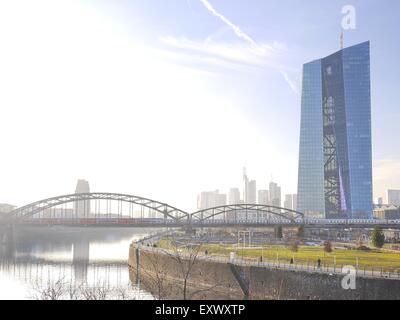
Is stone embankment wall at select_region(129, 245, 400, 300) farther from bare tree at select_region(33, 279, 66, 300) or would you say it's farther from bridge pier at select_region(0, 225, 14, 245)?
bridge pier at select_region(0, 225, 14, 245)

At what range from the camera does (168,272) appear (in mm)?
61531

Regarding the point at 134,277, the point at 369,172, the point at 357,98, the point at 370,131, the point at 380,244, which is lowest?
the point at 134,277

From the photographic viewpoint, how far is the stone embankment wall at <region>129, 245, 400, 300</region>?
38.4 metres

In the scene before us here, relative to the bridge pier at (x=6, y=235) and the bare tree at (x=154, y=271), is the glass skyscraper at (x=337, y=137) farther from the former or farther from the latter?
the bare tree at (x=154, y=271)

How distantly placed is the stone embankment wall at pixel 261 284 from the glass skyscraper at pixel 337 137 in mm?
136084

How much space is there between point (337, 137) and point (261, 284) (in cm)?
15322

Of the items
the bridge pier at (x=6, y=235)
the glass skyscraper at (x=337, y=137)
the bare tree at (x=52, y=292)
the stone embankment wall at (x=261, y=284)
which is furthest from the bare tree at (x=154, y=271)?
the glass skyscraper at (x=337, y=137)

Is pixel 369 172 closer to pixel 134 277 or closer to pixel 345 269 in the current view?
pixel 134 277

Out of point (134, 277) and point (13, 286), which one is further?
point (134, 277)

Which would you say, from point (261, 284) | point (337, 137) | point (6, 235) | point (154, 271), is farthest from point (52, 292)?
point (337, 137)

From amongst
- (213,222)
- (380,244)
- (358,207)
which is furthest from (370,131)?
(380,244)

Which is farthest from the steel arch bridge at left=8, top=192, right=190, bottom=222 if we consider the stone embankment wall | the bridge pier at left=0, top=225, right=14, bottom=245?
the stone embankment wall

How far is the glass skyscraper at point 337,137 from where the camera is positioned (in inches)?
7343
